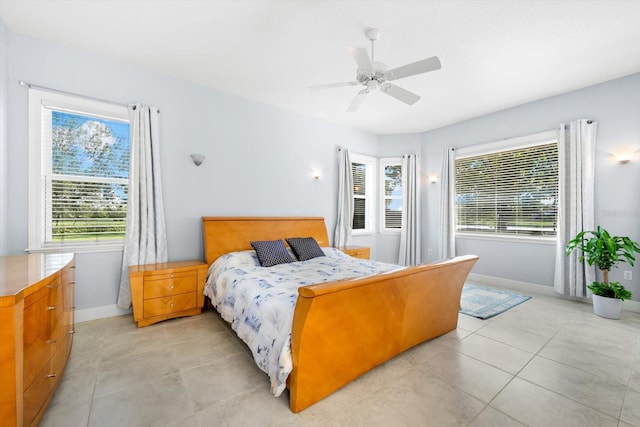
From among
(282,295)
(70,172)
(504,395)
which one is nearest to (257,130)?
(70,172)

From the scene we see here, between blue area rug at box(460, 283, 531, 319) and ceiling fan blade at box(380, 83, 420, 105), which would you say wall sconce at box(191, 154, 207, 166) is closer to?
ceiling fan blade at box(380, 83, 420, 105)

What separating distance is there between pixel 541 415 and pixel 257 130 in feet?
13.9

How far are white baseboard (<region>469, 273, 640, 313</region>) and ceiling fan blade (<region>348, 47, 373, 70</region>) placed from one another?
4177 millimetres

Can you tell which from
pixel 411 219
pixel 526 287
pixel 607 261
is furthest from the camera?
pixel 411 219

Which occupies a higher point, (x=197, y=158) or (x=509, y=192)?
(x=197, y=158)

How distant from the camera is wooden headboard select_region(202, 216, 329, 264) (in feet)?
11.6

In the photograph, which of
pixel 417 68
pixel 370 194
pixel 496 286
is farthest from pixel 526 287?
pixel 417 68

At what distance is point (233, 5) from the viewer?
225 cm

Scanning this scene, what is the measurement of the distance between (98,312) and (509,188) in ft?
20.0

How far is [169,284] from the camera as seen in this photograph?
117 inches

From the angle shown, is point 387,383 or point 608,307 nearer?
point 387,383

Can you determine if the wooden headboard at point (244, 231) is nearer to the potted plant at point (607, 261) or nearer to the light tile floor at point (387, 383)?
the light tile floor at point (387, 383)

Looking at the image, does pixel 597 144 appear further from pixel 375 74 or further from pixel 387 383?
pixel 387 383

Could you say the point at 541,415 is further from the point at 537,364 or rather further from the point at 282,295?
the point at 282,295
